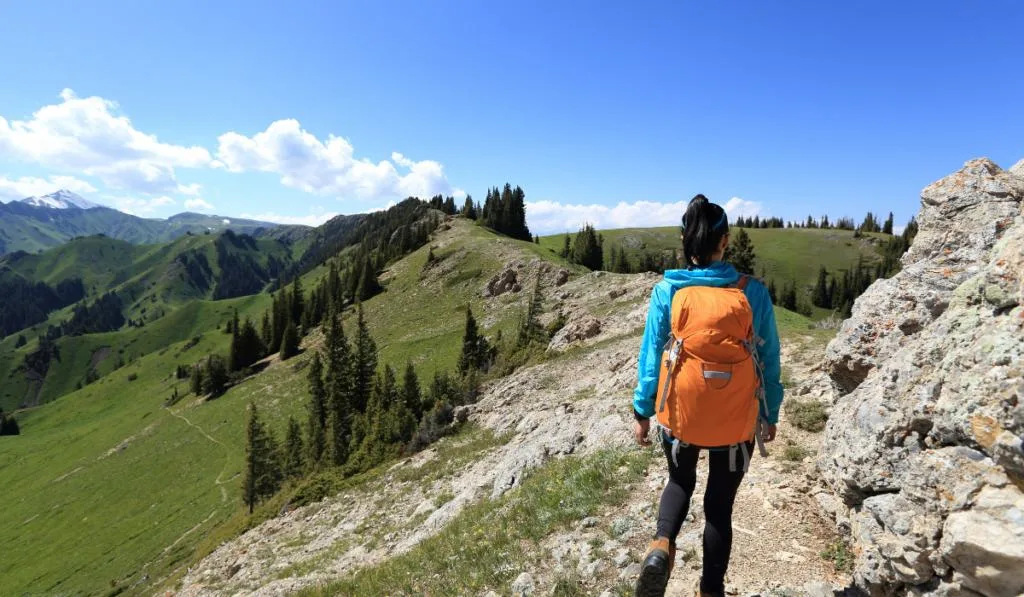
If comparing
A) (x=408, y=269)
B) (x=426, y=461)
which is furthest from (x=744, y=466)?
(x=408, y=269)

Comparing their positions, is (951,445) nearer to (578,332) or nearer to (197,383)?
(578,332)

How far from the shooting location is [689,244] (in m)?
5.27

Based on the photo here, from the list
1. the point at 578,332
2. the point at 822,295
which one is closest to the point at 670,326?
the point at 578,332

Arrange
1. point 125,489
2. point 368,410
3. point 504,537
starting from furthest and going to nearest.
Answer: point 125,489 → point 368,410 → point 504,537

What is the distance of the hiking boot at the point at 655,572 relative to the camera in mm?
4895

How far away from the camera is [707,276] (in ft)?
16.3

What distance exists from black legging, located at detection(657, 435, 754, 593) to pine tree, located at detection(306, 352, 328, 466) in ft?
175

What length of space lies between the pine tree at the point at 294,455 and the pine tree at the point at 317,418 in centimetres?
152

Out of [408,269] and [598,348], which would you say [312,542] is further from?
[408,269]

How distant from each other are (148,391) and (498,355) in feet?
484

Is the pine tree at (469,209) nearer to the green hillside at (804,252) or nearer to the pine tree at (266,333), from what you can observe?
the green hillside at (804,252)

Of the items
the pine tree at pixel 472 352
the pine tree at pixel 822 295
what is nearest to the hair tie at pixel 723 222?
the pine tree at pixel 472 352

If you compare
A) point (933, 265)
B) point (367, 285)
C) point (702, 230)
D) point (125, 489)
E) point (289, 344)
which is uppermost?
point (702, 230)

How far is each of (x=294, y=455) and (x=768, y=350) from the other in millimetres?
61118
